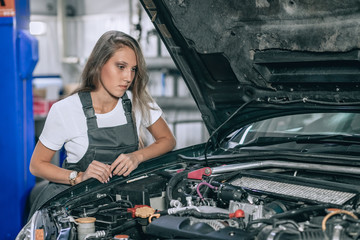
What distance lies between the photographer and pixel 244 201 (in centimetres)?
175

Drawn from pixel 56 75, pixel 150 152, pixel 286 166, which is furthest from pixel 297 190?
pixel 56 75

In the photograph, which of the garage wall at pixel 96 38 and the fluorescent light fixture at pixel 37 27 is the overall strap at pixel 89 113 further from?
the fluorescent light fixture at pixel 37 27

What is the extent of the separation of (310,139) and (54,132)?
1.34 meters

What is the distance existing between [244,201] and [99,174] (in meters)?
0.73

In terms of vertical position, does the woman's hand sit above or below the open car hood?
below

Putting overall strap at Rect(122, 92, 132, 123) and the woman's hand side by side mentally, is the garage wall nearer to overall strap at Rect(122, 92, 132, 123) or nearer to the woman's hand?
overall strap at Rect(122, 92, 132, 123)

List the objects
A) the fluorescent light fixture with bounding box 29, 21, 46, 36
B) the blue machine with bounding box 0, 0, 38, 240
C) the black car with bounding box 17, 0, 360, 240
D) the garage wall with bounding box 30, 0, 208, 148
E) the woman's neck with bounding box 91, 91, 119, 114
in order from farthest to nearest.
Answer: the fluorescent light fixture with bounding box 29, 21, 46, 36
the garage wall with bounding box 30, 0, 208, 148
the blue machine with bounding box 0, 0, 38, 240
the woman's neck with bounding box 91, 91, 119, 114
the black car with bounding box 17, 0, 360, 240

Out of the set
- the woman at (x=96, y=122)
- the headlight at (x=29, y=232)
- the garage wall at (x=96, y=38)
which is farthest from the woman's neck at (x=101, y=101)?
the garage wall at (x=96, y=38)

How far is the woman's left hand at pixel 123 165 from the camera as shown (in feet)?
7.04

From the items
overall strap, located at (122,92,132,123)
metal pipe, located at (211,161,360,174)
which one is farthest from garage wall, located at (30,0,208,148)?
metal pipe, located at (211,161,360,174)

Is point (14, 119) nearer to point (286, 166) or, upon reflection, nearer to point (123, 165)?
point (123, 165)

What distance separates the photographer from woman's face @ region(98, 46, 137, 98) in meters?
2.42

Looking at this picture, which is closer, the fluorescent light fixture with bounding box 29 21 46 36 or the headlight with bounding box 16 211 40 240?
the headlight with bounding box 16 211 40 240

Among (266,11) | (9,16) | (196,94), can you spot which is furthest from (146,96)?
(9,16)
